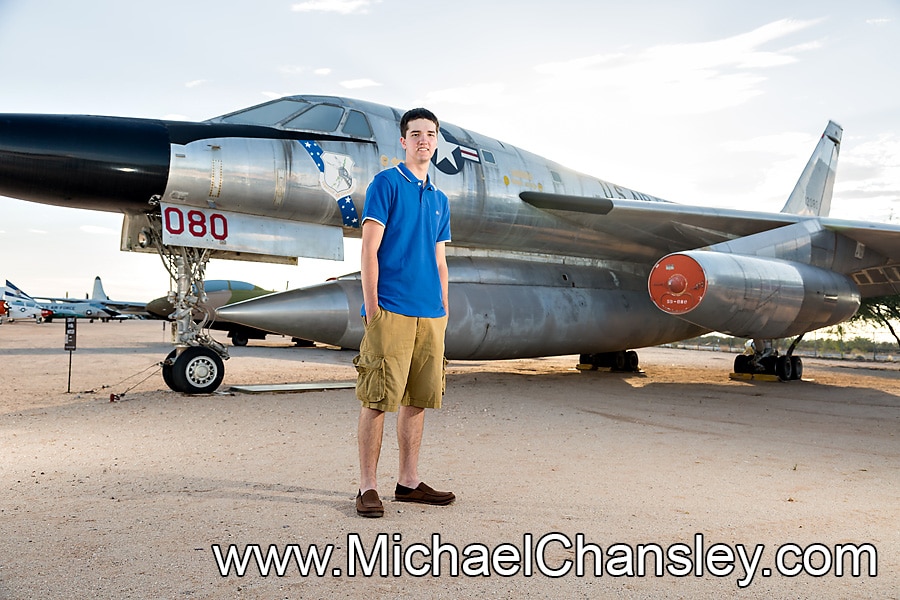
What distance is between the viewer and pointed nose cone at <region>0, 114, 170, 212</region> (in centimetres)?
666

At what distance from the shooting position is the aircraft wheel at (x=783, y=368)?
528 inches

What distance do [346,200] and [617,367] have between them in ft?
28.2

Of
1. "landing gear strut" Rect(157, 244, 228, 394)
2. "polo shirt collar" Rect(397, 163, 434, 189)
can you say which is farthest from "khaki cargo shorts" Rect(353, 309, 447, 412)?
"landing gear strut" Rect(157, 244, 228, 394)

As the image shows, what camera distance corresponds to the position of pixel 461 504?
141 inches

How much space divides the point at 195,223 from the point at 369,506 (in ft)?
18.1

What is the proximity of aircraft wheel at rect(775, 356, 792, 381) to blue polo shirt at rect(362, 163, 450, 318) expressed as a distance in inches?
471

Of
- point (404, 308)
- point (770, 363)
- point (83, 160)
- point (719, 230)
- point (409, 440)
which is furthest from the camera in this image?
point (770, 363)

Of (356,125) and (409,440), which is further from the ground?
(356,125)

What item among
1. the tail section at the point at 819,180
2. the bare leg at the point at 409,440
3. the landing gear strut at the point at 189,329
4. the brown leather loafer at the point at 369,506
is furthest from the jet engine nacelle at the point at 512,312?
the tail section at the point at 819,180

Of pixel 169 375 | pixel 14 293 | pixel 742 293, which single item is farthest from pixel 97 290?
pixel 742 293

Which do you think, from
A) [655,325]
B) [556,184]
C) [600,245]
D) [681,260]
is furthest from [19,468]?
[655,325]

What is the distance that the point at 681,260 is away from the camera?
8641 millimetres

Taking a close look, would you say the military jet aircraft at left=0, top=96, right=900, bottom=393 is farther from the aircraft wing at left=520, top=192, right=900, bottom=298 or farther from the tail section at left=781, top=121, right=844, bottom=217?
the tail section at left=781, top=121, right=844, bottom=217

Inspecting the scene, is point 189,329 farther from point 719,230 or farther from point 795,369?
point 795,369
